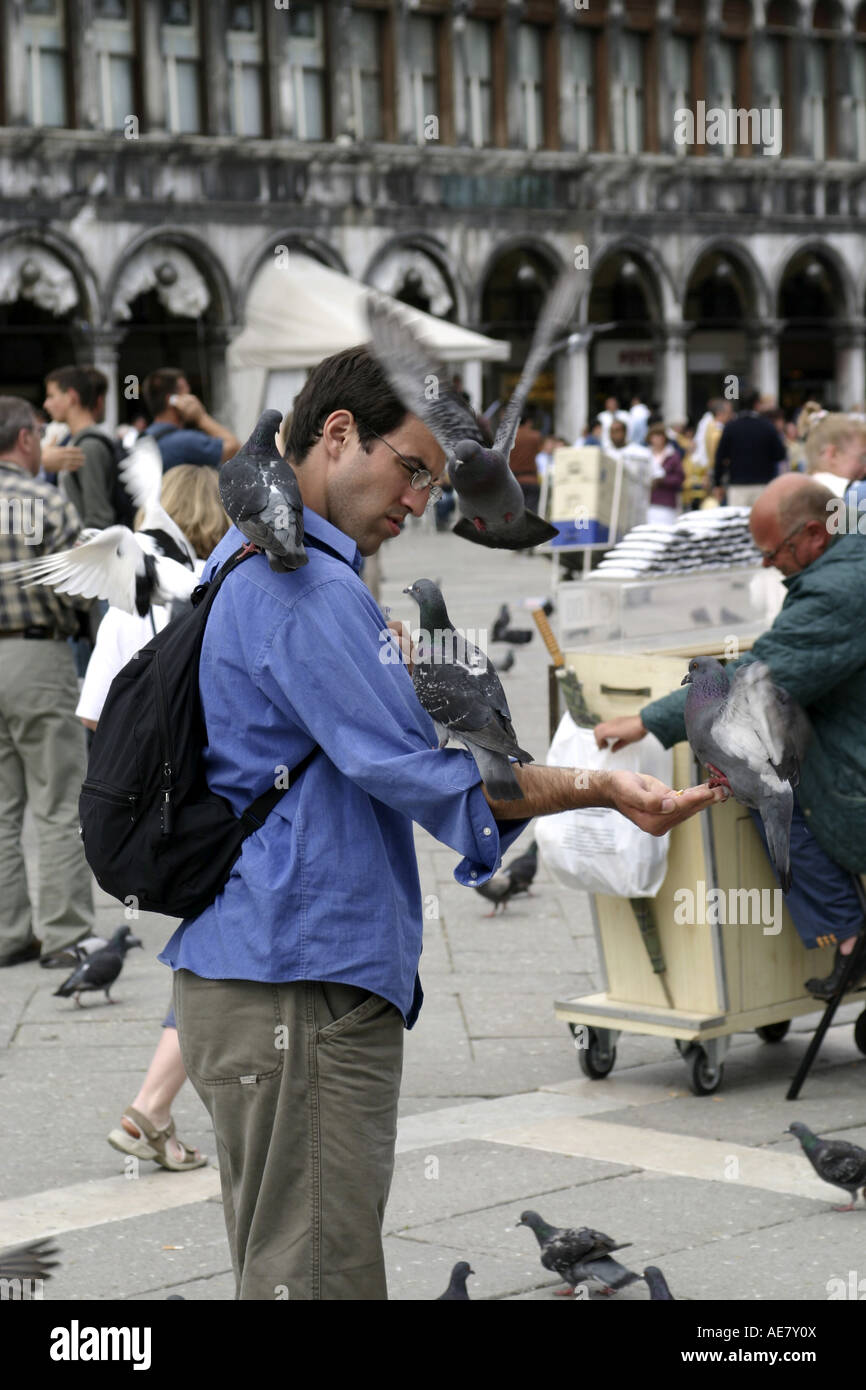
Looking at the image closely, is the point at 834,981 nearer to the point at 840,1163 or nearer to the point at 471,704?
the point at 840,1163

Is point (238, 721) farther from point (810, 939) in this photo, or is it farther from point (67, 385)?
point (67, 385)

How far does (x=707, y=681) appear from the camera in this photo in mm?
3371

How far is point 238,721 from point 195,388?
32.0 metres

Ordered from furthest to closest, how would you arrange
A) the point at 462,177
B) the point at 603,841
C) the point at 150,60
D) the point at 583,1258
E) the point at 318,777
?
1. the point at 462,177
2. the point at 150,60
3. the point at 603,841
4. the point at 583,1258
5. the point at 318,777

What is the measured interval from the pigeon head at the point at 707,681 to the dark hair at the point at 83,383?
620 cm

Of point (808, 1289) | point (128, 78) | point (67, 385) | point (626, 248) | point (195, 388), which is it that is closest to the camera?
point (808, 1289)

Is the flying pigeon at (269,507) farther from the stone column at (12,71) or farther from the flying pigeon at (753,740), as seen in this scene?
the stone column at (12,71)

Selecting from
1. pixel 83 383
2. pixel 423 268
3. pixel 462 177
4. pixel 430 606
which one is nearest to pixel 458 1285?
pixel 430 606

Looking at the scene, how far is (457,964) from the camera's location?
7.53 meters

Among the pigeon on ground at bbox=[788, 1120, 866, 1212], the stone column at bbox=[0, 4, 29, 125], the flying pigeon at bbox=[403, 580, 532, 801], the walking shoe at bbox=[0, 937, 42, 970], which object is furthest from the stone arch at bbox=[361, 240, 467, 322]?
the flying pigeon at bbox=[403, 580, 532, 801]

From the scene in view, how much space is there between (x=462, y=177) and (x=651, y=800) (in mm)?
33849

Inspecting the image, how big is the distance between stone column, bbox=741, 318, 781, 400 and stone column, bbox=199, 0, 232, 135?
42.5 ft

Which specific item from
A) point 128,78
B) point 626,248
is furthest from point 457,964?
point 626,248

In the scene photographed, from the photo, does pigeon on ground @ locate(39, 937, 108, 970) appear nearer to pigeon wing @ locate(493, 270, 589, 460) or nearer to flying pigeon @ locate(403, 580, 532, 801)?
pigeon wing @ locate(493, 270, 589, 460)
